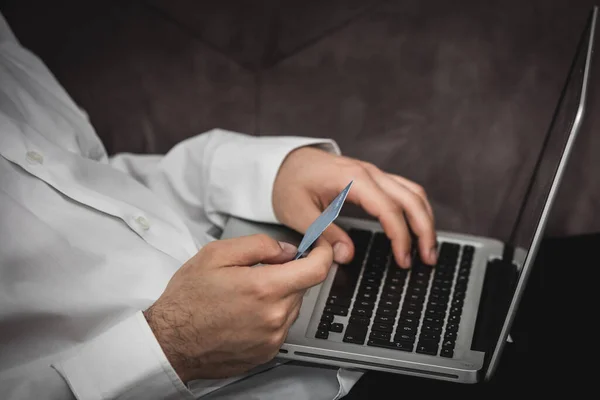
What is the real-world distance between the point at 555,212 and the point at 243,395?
60 centimetres

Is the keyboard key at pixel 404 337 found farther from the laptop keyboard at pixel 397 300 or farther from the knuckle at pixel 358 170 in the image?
the knuckle at pixel 358 170

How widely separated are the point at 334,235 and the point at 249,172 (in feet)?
0.63

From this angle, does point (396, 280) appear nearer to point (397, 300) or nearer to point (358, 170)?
point (397, 300)

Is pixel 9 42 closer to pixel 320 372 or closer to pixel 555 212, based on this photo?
pixel 320 372

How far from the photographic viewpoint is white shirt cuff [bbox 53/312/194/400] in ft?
2.53

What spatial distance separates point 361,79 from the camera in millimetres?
1174

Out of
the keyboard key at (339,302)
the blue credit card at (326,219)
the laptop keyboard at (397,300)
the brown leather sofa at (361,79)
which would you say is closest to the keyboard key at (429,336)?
the laptop keyboard at (397,300)

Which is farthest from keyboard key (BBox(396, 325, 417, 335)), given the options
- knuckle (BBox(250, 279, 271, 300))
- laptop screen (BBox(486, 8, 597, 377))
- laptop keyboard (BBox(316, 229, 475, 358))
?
knuckle (BBox(250, 279, 271, 300))

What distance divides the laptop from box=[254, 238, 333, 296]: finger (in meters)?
0.13

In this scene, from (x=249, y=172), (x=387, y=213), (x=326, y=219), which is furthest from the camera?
(x=249, y=172)

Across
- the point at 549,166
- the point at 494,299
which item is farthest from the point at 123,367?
the point at 549,166

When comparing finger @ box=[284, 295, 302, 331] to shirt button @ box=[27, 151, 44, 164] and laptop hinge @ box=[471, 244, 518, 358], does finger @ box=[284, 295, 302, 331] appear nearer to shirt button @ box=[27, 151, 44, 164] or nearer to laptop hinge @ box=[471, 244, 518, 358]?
laptop hinge @ box=[471, 244, 518, 358]

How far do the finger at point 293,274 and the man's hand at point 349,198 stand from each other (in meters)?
0.22

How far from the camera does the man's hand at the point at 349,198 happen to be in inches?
36.6
